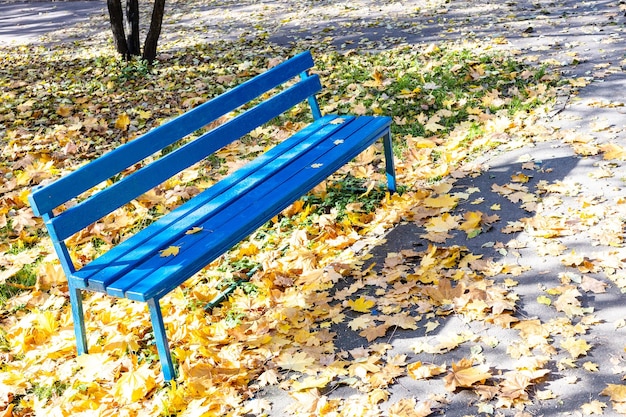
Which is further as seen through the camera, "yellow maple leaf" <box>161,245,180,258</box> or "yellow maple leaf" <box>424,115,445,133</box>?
"yellow maple leaf" <box>424,115,445,133</box>

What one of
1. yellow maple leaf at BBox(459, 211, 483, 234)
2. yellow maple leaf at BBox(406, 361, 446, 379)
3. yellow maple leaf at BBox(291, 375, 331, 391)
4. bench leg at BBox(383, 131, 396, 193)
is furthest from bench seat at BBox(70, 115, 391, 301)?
yellow maple leaf at BBox(406, 361, 446, 379)

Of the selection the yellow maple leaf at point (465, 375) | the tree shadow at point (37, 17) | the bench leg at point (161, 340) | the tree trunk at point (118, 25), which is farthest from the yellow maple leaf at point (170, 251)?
the tree shadow at point (37, 17)

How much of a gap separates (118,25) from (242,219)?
210 inches

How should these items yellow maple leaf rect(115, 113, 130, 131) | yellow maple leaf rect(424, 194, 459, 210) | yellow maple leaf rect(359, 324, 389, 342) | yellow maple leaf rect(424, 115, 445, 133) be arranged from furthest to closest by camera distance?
yellow maple leaf rect(115, 113, 130, 131), yellow maple leaf rect(424, 115, 445, 133), yellow maple leaf rect(424, 194, 459, 210), yellow maple leaf rect(359, 324, 389, 342)

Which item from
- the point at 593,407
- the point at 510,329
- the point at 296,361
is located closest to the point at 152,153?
the point at 296,361

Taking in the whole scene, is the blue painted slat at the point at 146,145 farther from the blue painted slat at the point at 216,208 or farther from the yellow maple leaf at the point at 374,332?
the yellow maple leaf at the point at 374,332

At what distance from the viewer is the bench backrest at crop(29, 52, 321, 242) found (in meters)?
2.98

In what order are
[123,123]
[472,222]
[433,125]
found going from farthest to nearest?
[123,123], [433,125], [472,222]

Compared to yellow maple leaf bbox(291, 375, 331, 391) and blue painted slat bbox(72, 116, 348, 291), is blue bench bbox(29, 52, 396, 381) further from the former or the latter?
yellow maple leaf bbox(291, 375, 331, 391)

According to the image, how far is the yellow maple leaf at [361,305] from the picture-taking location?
133 inches

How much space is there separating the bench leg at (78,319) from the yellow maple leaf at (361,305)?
1.27m

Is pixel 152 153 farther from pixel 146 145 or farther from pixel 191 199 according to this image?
pixel 191 199

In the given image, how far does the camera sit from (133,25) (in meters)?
7.86

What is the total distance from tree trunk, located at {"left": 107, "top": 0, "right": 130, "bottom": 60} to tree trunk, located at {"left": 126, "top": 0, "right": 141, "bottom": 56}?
A: 58mm
